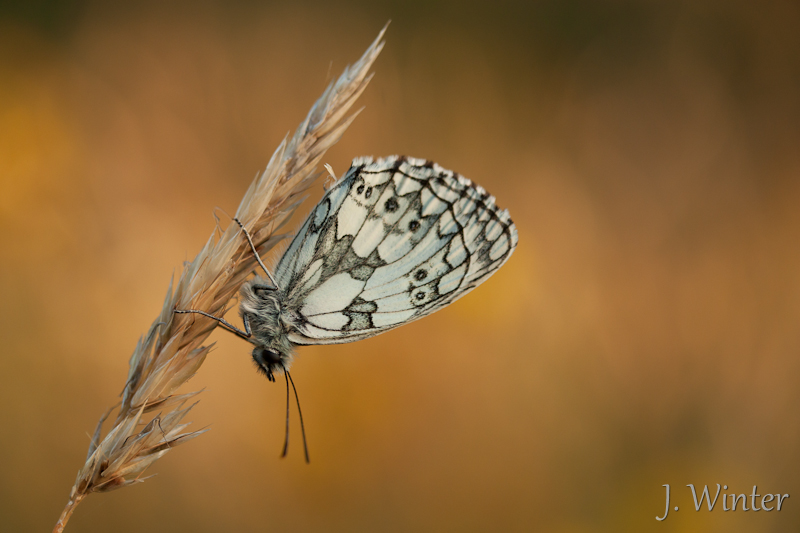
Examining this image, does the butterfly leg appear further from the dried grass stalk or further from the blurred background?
the blurred background

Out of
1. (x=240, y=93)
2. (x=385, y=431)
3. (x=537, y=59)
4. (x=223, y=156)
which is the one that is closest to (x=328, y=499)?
(x=385, y=431)

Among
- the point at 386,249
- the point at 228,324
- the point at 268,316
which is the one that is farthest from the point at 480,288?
the point at 228,324

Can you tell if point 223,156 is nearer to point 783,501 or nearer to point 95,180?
point 95,180

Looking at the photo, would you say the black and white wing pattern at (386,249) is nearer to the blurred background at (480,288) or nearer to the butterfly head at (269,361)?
the butterfly head at (269,361)
